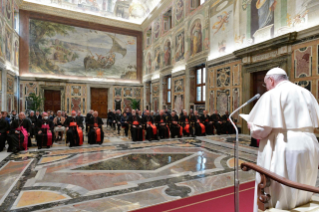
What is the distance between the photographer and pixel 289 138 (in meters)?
1.65

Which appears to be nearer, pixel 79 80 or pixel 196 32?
pixel 196 32

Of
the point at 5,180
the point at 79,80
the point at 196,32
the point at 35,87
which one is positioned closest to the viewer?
the point at 5,180

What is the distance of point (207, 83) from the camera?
11.6 m

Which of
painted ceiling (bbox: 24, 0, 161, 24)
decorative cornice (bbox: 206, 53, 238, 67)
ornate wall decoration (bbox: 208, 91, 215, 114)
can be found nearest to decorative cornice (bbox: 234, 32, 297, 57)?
decorative cornice (bbox: 206, 53, 238, 67)

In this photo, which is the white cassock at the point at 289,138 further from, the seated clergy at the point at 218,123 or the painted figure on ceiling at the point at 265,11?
the seated clergy at the point at 218,123

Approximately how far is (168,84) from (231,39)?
7.68 m

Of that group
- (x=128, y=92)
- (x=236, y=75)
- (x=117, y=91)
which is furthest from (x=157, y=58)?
(x=236, y=75)

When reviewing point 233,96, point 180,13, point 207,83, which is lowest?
point 233,96

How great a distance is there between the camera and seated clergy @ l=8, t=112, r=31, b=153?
20.4ft

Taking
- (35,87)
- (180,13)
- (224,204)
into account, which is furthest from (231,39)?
(35,87)

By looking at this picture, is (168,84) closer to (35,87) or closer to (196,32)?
(196,32)

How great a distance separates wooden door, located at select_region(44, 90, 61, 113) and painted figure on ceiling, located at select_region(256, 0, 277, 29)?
55.4 feet

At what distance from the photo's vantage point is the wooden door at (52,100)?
674 inches

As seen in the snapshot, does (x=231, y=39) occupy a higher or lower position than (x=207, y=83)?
higher
